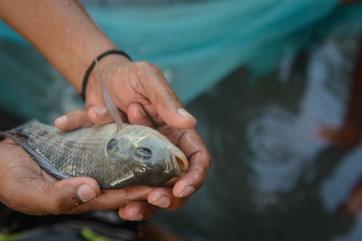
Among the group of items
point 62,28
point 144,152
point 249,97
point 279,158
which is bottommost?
point 144,152

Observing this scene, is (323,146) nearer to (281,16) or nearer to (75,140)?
(281,16)

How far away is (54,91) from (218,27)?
136 cm

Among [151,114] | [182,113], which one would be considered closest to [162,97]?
[182,113]

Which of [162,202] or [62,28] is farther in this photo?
[62,28]

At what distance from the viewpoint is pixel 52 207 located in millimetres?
1823

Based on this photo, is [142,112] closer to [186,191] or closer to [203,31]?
[186,191]

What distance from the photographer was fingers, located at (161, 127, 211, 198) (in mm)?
1839

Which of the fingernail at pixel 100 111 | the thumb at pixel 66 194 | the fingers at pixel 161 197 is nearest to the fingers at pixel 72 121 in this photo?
the fingernail at pixel 100 111

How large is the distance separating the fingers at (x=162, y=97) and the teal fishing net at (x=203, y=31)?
4.42 feet

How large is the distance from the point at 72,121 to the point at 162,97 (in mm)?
535

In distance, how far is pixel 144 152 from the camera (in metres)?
Answer: 1.86

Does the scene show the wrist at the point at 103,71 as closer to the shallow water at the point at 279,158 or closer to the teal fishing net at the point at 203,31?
the teal fishing net at the point at 203,31

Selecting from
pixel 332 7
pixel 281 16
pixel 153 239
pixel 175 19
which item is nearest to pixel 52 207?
pixel 153 239

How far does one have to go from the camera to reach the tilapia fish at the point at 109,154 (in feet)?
6.04
